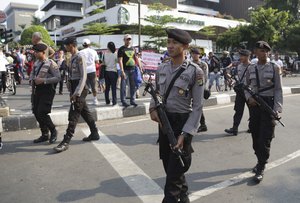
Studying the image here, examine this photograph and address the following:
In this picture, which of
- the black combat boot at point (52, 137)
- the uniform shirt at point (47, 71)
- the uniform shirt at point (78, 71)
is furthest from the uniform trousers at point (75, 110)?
the black combat boot at point (52, 137)

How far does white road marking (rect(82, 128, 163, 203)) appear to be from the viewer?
3.89m

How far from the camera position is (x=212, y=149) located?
226 inches

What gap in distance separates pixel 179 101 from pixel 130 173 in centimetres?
184

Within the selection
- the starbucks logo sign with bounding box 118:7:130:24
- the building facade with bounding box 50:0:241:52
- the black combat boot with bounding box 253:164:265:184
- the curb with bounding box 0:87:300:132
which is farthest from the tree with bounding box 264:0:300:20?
the black combat boot with bounding box 253:164:265:184

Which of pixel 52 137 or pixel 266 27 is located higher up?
pixel 266 27

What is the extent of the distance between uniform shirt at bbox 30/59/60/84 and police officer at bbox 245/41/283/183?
9.96 ft

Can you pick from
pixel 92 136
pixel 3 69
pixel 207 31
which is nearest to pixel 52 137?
pixel 92 136

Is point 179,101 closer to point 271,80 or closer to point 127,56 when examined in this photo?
point 271,80

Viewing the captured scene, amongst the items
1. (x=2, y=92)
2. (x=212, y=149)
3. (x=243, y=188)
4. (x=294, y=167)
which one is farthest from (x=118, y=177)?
(x=2, y=92)

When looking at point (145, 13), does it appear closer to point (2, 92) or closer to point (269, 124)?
point (2, 92)

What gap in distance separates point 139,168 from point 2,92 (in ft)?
31.4

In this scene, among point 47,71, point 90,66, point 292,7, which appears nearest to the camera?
point 47,71

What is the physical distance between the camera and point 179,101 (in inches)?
121

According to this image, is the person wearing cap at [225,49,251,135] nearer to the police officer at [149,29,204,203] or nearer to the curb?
the curb
